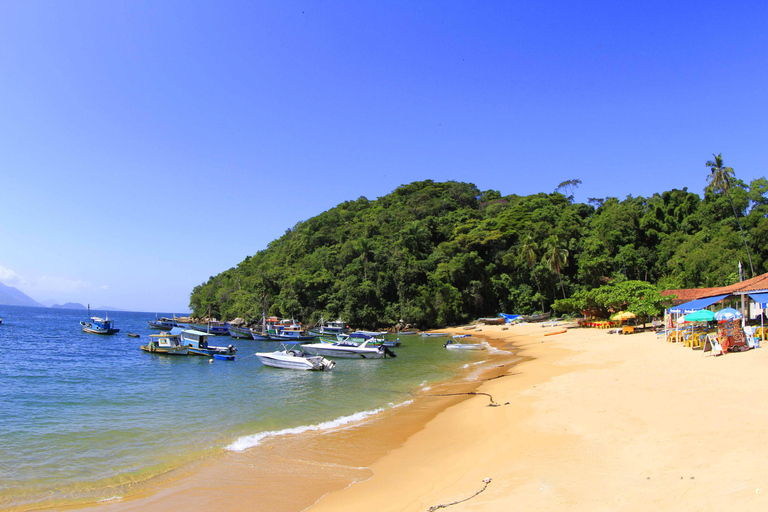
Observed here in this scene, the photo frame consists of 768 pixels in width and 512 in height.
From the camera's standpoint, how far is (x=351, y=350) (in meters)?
33.5

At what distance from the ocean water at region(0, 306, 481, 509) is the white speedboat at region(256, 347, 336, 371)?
0.78m

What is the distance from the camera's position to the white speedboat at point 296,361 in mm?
26609

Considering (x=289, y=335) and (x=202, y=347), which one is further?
(x=289, y=335)

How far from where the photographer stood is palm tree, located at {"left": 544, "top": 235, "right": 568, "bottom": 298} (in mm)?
55031

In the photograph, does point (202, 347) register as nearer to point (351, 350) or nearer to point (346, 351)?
point (346, 351)

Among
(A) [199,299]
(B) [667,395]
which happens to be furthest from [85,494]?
(A) [199,299]

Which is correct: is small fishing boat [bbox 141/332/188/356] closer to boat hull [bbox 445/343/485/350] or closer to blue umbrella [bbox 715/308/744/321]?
boat hull [bbox 445/343/485/350]

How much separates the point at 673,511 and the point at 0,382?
29.3m

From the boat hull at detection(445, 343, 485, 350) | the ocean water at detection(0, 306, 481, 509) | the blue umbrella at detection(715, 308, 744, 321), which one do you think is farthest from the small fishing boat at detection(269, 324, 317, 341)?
the blue umbrella at detection(715, 308, 744, 321)

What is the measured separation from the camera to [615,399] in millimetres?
12141

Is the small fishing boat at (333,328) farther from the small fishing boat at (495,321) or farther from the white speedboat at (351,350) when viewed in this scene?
the small fishing boat at (495,321)

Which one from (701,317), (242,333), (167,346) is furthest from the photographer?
(242,333)

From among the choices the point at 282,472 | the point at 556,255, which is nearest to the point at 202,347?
the point at 282,472

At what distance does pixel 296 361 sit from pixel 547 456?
20.9 m
